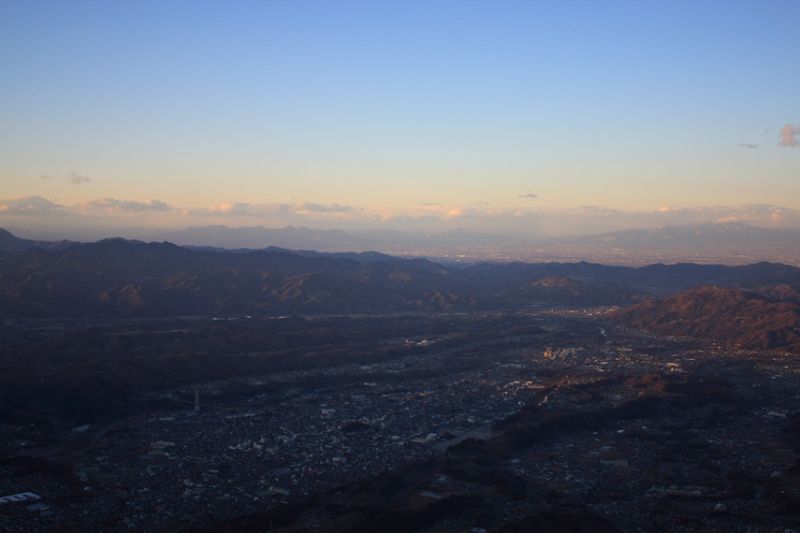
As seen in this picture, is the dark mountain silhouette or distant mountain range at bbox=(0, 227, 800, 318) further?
distant mountain range at bbox=(0, 227, 800, 318)

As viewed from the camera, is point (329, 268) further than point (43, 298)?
Yes

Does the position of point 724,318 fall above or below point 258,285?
below

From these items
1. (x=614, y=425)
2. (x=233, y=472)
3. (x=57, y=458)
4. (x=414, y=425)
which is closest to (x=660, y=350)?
(x=614, y=425)

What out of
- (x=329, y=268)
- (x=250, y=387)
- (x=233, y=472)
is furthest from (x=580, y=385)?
(x=329, y=268)

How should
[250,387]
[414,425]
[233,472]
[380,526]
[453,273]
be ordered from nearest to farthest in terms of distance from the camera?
[380,526]
[233,472]
[414,425]
[250,387]
[453,273]

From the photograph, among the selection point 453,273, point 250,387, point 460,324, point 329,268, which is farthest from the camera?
point 453,273

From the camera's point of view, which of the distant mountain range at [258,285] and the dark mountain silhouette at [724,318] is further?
the distant mountain range at [258,285]

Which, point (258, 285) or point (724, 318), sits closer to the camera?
point (724, 318)

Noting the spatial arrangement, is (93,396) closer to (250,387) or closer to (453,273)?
(250,387)
